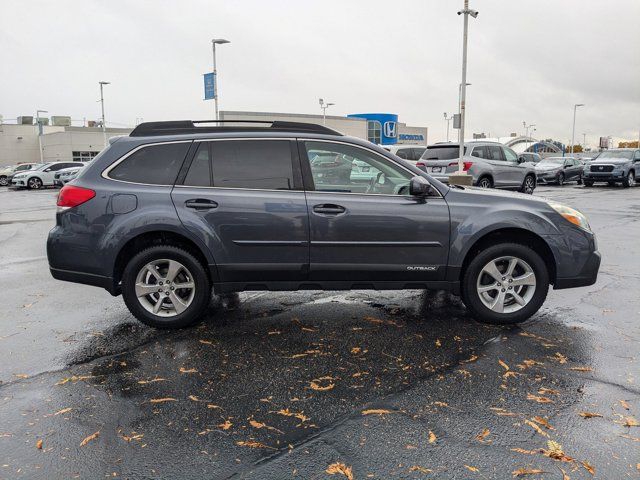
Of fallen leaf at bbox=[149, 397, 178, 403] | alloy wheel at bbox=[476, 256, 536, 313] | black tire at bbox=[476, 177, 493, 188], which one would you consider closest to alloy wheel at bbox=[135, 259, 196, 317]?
fallen leaf at bbox=[149, 397, 178, 403]

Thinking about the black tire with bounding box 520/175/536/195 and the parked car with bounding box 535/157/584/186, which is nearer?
the black tire with bounding box 520/175/536/195

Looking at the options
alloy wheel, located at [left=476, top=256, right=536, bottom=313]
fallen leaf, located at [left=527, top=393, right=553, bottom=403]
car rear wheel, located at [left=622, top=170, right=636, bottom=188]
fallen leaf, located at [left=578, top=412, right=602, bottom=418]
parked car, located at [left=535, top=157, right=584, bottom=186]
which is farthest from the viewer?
parked car, located at [left=535, top=157, right=584, bottom=186]

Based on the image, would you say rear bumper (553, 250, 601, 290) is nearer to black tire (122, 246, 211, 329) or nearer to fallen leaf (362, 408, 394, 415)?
fallen leaf (362, 408, 394, 415)

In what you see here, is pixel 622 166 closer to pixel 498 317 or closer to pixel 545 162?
pixel 545 162

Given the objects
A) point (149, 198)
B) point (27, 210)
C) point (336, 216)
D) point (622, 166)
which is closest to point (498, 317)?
point (336, 216)

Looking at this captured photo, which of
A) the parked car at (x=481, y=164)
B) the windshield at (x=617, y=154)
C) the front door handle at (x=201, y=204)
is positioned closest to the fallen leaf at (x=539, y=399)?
the front door handle at (x=201, y=204)

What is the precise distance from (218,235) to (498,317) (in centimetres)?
274

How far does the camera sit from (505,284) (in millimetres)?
4988

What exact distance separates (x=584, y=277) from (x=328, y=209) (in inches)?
99.7

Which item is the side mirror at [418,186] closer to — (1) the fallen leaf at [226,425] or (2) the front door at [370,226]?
(2) the front door at [370,226]

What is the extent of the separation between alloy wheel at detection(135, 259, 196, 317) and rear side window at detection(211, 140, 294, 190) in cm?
88

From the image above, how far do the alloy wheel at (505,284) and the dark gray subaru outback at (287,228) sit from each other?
0.01 m

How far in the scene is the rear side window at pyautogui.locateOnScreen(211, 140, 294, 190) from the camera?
4.85 m

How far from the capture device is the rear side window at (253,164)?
485 cm
